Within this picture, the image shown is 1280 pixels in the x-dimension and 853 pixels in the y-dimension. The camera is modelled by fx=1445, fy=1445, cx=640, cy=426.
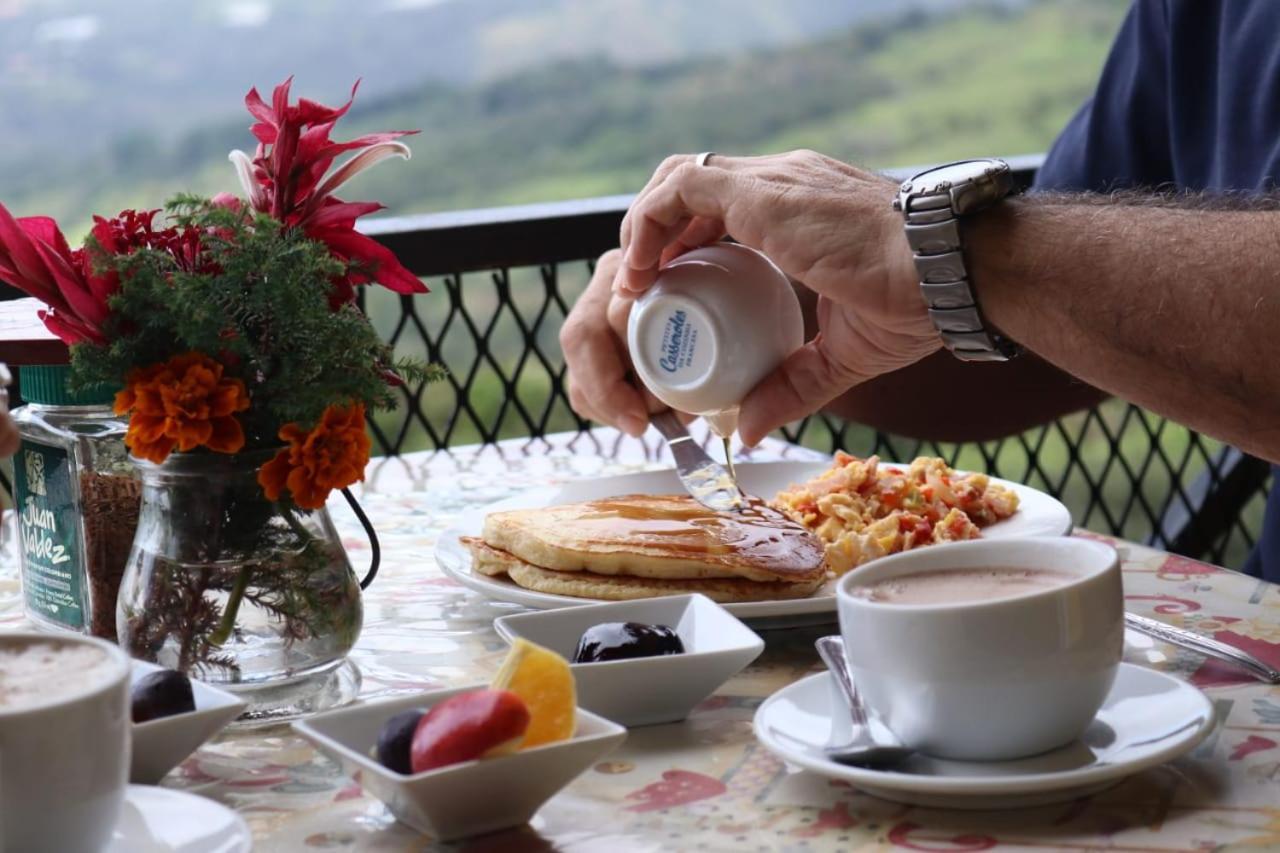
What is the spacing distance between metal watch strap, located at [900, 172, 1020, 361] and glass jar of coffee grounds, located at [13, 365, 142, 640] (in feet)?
1.97

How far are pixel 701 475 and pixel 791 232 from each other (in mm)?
255

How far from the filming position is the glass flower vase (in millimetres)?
893

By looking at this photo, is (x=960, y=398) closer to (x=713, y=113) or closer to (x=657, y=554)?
(x=657, y=554)

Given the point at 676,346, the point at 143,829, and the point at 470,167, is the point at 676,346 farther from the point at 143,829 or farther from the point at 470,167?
the point at 470,167

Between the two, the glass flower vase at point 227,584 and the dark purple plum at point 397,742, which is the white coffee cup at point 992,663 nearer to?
the dark purple plum at point 397,742

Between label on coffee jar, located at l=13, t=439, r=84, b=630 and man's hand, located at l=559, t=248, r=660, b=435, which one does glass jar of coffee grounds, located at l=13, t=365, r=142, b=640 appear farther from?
man's hand, located at l=559, t=248, r=660, b=435

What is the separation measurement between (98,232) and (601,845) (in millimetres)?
475

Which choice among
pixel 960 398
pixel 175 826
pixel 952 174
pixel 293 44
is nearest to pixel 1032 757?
pixel 175 826

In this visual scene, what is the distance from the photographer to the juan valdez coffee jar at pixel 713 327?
1105 millimetres

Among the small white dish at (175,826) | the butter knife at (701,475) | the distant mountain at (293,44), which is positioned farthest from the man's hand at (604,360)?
the distant mountain at (293,44)

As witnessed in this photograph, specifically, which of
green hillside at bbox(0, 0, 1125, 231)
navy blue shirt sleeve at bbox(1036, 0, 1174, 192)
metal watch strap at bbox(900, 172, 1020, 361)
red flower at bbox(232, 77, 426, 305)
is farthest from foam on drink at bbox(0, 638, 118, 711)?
green hillside at bbox(0, 0, 1125, 231)

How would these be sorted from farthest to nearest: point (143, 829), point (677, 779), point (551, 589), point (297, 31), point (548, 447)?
point (297, 31)
point (548, 447)
point (551, 589)
point (677, 779)
point (143, 829)

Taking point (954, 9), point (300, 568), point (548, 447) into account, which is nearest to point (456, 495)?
point (548, 447)

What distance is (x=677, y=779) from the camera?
→ 80 cm
